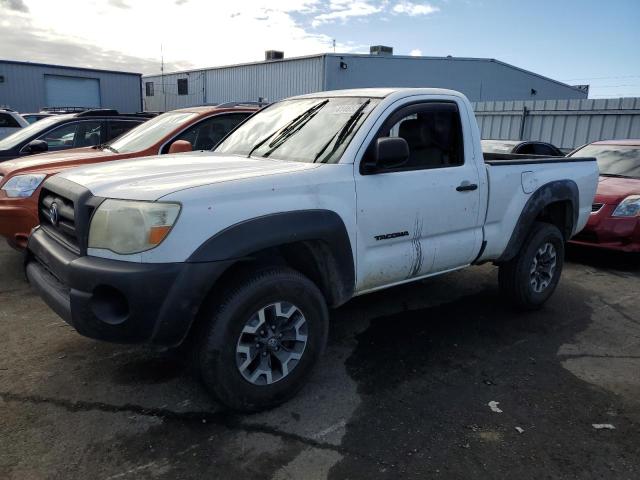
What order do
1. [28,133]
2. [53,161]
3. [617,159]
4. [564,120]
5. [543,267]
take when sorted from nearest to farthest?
[543,267]
[53,161]
[28,133]
[617,159]
[564,120]

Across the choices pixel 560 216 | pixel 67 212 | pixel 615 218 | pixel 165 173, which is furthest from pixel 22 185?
pixel 615 218

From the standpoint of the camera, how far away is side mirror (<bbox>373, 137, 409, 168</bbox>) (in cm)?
311

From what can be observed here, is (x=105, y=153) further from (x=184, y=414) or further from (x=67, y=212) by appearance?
(x=184, y=414)

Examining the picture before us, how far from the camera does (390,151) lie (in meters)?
3.11

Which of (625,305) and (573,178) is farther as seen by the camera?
(625,305)

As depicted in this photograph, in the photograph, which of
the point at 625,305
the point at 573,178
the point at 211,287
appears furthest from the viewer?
the point at 625,305

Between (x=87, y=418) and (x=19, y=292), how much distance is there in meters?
2.56

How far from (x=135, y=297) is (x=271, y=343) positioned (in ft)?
2.67

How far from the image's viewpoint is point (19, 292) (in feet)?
15.8

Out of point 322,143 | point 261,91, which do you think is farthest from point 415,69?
point 322,143

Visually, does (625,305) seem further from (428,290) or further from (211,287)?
(211,287)

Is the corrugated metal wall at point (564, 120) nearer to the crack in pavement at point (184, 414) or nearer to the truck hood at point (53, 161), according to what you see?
the truck hood at point (53, 161)

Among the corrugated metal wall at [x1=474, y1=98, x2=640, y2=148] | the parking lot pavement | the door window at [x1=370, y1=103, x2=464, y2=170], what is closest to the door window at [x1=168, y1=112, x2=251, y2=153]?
the parking lot pavement

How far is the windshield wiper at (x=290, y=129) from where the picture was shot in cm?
368
